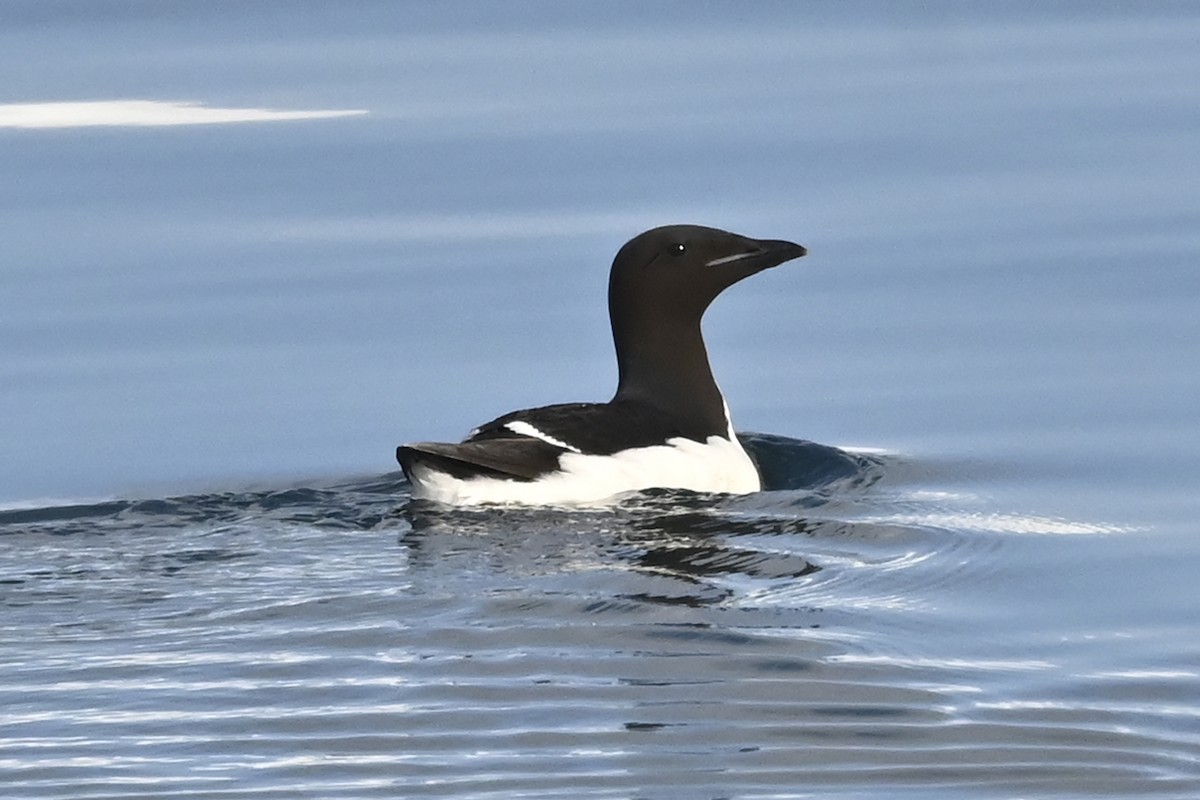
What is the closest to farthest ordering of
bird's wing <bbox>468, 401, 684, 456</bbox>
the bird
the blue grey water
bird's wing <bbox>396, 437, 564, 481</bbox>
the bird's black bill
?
the blue grey water < bird's wing <bbox>396, 437, 564, 481</bbox> < the bird < bird's wing <bbox>468, 401, 684, 456</bbox> < the bird's black bill

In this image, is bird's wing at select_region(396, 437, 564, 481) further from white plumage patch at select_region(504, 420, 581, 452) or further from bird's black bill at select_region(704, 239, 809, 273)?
bird's black bill at select_region(704, 239, 809, 273)

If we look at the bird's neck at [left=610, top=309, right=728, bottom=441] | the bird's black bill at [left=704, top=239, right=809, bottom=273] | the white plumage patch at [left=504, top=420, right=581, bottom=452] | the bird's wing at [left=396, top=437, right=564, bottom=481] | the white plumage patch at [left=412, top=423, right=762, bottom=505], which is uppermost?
the bird's black bill at [left=704, top=239, right=809, bottom=273]

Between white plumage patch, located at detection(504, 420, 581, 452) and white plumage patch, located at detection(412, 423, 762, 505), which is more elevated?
white plumage patch, located at detection(504, 420, 581, 452)

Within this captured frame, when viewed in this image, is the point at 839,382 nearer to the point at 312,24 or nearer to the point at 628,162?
the point at 628,162

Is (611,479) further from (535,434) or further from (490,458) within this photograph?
(490,458)

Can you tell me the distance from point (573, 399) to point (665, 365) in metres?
0.92

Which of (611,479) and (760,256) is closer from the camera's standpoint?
(611,479)

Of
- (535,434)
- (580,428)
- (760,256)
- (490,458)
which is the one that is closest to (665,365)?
(760,256)

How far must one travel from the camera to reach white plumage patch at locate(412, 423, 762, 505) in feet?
26.7

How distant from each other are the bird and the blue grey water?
0.48 ft

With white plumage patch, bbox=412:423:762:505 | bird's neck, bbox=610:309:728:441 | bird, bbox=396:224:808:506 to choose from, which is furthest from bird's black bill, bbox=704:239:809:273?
white plumage patch, bbox=412:423:762:505

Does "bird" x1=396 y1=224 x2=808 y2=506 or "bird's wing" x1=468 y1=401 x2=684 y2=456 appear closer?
"bird" x1=396 y1=224 x2=808 y2=506

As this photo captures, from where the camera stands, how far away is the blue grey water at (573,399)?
224 inches

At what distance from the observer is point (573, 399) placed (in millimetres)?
10031
